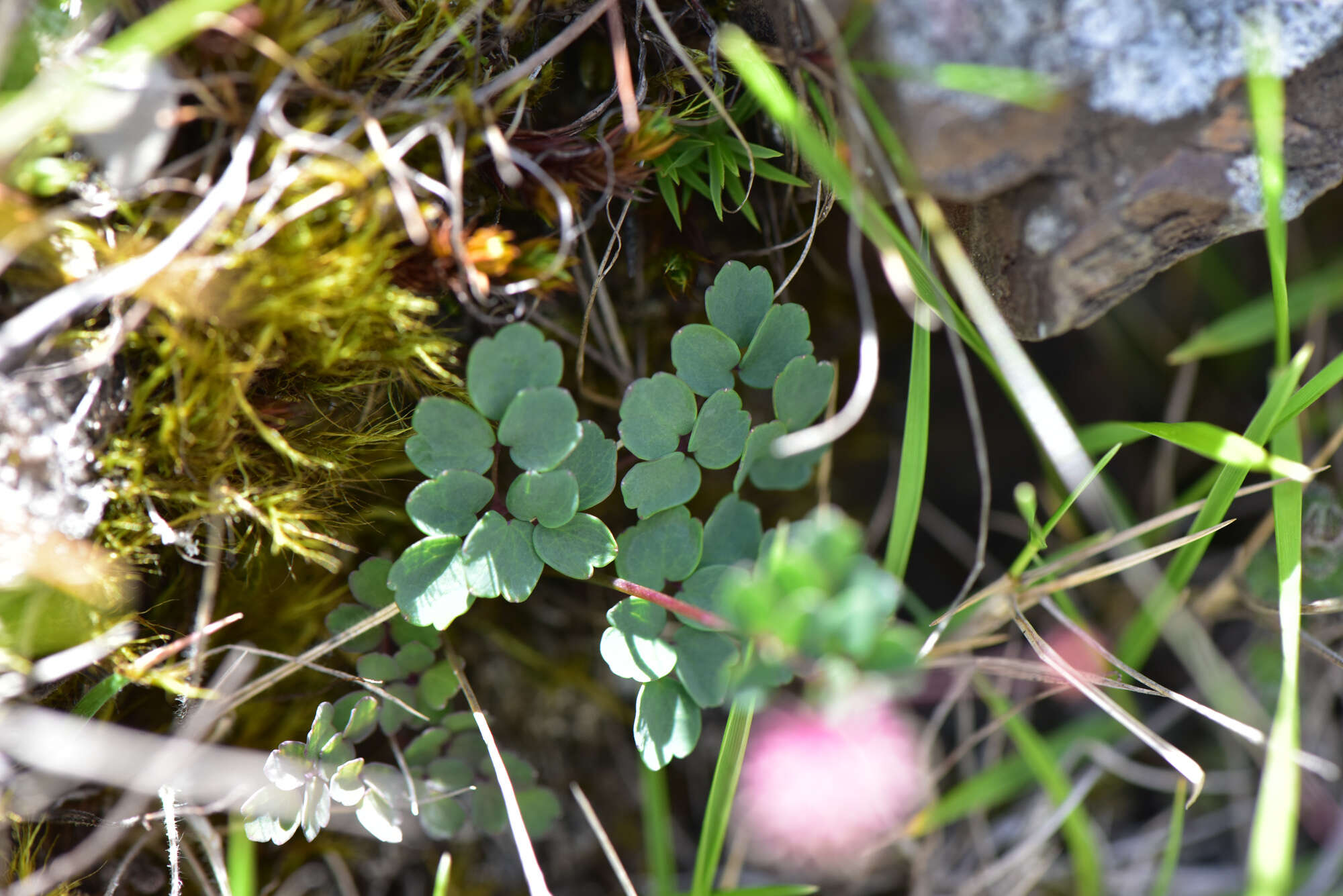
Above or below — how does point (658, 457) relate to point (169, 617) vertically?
above

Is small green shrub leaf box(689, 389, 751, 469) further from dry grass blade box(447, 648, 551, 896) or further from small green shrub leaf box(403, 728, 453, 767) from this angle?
small green shrub leaf box(403, 728, 453, 767)

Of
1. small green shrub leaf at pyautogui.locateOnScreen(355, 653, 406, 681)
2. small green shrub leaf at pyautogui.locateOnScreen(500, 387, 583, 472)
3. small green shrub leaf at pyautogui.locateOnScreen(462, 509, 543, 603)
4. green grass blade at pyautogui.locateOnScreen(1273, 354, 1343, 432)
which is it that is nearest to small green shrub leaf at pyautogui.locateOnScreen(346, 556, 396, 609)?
small green shrub leaf at pyautogui.locateOnScreen(355, 653, 406, 681)

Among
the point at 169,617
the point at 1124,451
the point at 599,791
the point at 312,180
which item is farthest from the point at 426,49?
the point at 1124,451

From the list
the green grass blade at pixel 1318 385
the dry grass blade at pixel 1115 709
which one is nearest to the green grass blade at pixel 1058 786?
the dry grass blade at pixel 1115 709

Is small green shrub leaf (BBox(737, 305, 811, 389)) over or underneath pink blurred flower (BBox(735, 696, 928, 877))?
over

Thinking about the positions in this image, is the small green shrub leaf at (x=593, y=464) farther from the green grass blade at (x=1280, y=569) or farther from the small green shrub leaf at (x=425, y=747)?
the green grass blade at (x=1280, y=569)

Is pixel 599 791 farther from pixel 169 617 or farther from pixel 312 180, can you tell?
pixel 312 180

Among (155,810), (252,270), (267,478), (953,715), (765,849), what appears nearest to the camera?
(252,270)
